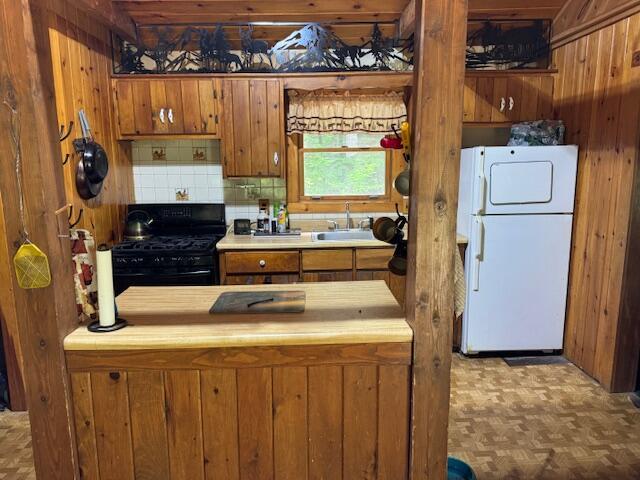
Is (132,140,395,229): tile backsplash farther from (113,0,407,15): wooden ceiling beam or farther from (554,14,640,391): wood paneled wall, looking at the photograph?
(554,14,640,391): wood paneled wall

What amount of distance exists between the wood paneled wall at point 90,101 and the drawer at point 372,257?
70.7 inches

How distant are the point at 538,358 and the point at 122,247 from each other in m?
3.08

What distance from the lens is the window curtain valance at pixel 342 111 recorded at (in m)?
3.58

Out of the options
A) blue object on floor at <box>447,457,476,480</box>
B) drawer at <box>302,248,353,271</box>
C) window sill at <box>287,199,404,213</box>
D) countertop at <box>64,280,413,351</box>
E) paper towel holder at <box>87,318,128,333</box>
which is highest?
window sill at <box>287,199,404,213</box>

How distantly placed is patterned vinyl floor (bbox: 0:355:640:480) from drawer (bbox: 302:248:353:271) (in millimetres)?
1058

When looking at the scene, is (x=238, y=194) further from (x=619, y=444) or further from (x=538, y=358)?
(x=619, y=444)

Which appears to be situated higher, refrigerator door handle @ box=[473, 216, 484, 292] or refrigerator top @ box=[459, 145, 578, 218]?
refrigerator top @ box=[459, 145, 578, 218]

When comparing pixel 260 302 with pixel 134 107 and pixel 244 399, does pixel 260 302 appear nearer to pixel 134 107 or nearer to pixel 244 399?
pixel 244 399

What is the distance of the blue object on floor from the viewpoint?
5.72 ft

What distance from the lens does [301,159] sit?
3812 millimetres

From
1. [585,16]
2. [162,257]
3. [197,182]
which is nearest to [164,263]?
[162,257]

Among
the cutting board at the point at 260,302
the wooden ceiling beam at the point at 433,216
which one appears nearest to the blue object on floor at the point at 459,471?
the wooden ceiling beam at the point at 433,216

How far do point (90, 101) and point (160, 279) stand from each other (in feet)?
4.09

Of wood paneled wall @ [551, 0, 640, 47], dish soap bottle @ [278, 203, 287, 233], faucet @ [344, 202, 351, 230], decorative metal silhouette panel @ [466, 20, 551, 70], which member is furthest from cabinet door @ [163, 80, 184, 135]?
wood paneled wall @ [551, 0, 640, 47]
